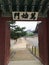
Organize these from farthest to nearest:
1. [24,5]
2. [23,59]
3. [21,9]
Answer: [23,59] < [21,9] < [24,5]

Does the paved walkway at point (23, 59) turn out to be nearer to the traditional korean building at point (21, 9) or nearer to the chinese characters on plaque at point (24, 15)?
the traditional korean building at point (21, 9)

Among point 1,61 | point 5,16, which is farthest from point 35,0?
point 1,61

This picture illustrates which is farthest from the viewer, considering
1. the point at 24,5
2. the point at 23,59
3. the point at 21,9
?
the point at 23,59

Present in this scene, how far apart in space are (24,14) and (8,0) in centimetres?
100

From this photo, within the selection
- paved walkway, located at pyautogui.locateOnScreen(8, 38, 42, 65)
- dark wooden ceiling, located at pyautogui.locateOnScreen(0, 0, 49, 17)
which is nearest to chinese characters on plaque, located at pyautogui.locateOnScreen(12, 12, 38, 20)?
dark wooden ceiling, located at pyautogui.locateOnScreen(0, 0, 49, 17)

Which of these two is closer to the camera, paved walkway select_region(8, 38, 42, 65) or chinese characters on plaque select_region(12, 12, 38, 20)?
chinese characters on plaque select_region(12, 12, 38, 20)

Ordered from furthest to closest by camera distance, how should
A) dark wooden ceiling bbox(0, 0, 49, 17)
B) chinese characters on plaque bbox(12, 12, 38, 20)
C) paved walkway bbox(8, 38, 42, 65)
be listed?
paved walkway bbox(8, 38, 42, 65)
chinese characters on plaque bbox(12, 12, 38, 20)
dark wooden ceiling bbox(0, 0, 49, 17)

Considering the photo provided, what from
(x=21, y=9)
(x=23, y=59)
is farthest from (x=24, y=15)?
(x=23, y=59)

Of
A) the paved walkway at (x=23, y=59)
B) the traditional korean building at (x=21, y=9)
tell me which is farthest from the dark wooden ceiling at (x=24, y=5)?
the paved walkway at (x=23, y=59)

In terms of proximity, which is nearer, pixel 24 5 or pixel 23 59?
pixel 24 5

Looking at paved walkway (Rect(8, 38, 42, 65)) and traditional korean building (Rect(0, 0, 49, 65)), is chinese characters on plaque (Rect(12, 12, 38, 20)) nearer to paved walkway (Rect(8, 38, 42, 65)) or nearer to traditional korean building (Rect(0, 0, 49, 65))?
traditional korean building (Rect(0, 0, 49, 65))

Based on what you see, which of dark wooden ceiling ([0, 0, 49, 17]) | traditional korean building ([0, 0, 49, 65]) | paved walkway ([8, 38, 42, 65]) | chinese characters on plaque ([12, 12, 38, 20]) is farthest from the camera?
paved walkway ([8, 38, 42, 65])

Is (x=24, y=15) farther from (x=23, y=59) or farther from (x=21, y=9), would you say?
(x=23, y=59)

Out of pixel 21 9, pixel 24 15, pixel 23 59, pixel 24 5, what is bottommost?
pixel 23 59
